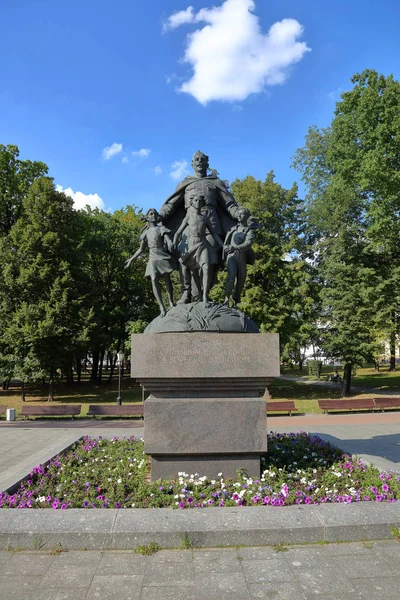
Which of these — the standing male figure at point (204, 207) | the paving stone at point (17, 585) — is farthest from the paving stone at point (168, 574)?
the standing male figure at point (204, 207)

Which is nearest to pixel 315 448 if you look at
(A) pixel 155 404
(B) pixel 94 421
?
(A) pixel 155 404

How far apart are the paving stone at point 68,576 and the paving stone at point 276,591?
132 centimetres

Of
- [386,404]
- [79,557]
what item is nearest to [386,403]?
[386,404]

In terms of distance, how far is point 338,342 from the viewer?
2352cm

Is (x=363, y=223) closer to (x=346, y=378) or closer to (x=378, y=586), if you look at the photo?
(x=346, y=378)

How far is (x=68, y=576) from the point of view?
143 inches

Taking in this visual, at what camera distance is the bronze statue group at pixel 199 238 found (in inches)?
A: 269

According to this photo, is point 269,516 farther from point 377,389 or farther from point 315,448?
point 377,389

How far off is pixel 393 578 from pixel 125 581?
2167 millimetres

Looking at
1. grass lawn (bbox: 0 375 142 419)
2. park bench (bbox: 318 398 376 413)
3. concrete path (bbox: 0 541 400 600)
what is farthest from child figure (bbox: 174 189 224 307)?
grass lawn (bbox: 0 375 142 419)

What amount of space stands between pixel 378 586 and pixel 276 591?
815 millimetres

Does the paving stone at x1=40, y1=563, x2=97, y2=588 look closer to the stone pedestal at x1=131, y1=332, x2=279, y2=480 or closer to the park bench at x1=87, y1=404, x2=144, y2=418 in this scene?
the stone pedestal at x1=131, y1=332, x2=279, y2=480

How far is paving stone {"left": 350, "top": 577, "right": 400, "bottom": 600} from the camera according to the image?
11.0ft

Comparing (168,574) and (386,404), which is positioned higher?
(168,574)
